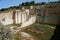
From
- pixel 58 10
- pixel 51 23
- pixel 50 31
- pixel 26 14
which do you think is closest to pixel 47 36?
pixel 50 31

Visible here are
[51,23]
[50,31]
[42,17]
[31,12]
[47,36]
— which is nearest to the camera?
[47,36]

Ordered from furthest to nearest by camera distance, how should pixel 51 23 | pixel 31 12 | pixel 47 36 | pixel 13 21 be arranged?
pixel 31 12
pixel 13 21
pixel 51 23
pixel 47 36

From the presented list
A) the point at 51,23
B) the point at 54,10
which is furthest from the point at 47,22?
the point at 54,10

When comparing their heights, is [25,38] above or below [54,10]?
below

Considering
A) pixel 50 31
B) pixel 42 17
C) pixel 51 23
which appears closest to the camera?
pixel 50 31

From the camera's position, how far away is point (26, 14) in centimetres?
1566

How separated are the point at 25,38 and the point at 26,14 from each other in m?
6.36

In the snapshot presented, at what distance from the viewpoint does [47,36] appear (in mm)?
9516

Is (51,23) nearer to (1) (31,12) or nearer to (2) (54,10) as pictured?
(2) (54,10)

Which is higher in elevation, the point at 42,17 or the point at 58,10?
the point at 58,10

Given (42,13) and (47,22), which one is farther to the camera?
(42,13)

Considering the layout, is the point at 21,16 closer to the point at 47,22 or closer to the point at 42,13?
the point at 42,13

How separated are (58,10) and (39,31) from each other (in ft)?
11.3

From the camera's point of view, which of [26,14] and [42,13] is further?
[26,14]
